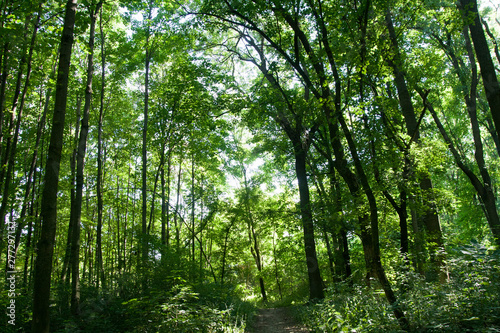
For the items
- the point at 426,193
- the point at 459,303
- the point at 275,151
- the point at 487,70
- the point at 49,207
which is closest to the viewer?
the point at 49,207

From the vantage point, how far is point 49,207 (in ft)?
10.9

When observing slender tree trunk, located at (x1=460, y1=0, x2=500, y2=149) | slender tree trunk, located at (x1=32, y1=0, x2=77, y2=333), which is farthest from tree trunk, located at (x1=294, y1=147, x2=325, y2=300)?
slender tree trunk, located at (x1=32, y1=0, x2=77, y2=333)

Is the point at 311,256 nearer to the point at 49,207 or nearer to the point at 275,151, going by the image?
the point at 275,151

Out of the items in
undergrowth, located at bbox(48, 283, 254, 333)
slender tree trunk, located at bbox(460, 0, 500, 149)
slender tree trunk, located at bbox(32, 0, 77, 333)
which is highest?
slender tree trunk, located at bbox(460, 0, 500, 149)

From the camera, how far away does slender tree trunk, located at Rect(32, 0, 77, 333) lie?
308 cm

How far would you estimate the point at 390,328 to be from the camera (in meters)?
4.02

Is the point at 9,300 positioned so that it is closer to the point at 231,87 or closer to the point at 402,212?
the point at 402,212

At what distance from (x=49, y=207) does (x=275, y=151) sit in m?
11.0

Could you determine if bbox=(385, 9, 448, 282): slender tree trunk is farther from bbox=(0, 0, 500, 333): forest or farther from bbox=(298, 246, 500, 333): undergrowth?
bbox=(298, 246, 500, 333): undergrowth

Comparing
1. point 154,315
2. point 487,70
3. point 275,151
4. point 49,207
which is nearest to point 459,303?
point 154,315

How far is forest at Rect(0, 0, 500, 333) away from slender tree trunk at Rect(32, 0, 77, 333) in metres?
0.02

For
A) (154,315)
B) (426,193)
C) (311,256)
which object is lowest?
(154,315)

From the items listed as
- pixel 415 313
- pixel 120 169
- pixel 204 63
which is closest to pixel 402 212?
pixel 415 313

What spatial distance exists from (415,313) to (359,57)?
380 cm
